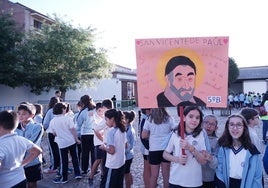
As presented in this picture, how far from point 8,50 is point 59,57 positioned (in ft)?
11.4

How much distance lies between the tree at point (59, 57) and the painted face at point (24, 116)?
1640 cm

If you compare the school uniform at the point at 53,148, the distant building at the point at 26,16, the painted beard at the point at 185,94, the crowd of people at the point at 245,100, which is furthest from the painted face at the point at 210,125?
the crowd of people at the point at 245,100

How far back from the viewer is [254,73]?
44000 mm

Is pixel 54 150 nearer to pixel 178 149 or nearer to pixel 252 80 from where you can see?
pixel 178 149

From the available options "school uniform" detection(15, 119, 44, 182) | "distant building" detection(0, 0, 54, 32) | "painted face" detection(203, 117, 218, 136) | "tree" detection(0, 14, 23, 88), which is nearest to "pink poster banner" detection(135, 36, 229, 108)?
"painted face" detection(203, 117, 218, 136)

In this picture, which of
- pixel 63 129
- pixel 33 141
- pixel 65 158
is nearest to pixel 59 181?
pixel 65 158

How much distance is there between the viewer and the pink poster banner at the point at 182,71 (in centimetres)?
310

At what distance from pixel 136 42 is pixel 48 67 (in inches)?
762

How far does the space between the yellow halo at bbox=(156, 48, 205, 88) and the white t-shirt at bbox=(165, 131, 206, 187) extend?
616mm

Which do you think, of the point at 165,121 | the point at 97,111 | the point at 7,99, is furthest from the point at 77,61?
the point at 165,121

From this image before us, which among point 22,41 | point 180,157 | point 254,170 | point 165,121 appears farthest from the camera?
point 22,41

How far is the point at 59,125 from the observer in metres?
5.98

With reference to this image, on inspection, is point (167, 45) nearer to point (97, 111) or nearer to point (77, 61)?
point (97, 111)

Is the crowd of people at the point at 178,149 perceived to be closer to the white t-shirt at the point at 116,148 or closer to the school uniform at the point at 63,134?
the white t-shirt at the point at 116,148
